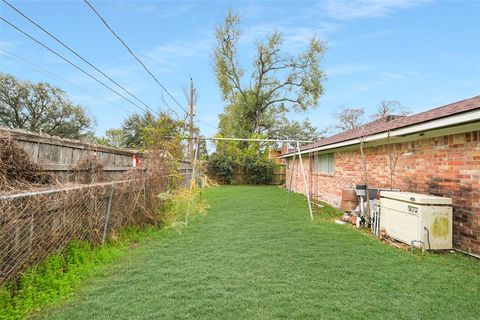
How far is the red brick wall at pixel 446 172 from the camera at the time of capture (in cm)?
415

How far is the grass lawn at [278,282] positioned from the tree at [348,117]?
1013 inches

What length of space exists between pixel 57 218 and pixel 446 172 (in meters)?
5.86

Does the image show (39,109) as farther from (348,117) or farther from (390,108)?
(390,108)

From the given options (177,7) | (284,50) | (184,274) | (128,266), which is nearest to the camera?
(184,274)

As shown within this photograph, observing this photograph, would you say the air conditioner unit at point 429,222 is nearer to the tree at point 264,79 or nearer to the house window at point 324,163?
the house window at point 324,163

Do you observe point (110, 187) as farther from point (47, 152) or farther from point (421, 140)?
point (421, 140)

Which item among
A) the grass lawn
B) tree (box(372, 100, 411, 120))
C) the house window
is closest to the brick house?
the grass lawn

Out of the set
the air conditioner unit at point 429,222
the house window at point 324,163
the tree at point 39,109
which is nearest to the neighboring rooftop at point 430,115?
the house window at point 324,163

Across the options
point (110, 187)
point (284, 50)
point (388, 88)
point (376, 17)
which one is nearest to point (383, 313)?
point (110, 187)

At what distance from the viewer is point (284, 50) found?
23453 millimetres

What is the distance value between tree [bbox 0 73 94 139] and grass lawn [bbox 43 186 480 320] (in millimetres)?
22728

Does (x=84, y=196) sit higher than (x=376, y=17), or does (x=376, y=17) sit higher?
(x=376, y=17)

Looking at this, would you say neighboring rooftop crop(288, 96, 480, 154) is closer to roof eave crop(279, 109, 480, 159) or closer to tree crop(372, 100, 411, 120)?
roof eave crop(279, 109, 480, 159)

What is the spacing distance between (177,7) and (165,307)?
8.98 metres
